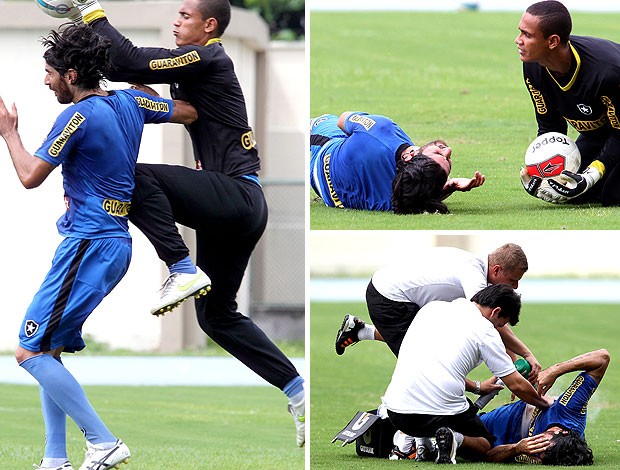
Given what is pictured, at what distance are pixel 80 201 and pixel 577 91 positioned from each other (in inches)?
114

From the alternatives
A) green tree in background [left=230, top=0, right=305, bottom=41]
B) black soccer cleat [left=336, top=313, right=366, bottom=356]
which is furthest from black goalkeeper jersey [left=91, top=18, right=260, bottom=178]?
green tree in background [left=230, top=0, right=305, bottom=41]

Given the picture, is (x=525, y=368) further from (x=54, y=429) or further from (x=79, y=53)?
(x=79, y=53)

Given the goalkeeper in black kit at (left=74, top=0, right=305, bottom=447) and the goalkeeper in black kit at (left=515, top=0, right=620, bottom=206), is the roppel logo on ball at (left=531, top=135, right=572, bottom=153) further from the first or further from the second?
the goalkeeper in black kit at (left=74, top=0, right=305, bottom=447)

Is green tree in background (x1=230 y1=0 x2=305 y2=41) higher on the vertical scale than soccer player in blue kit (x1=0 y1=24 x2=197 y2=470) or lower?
lower

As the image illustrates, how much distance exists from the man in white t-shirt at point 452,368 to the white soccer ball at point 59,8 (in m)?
2.47

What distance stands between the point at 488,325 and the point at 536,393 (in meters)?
0.45

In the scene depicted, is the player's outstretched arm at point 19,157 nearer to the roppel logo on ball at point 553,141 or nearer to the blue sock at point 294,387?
the blue sock at point 294,387

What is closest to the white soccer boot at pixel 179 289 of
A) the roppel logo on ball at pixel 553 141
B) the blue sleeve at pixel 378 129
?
the blue sleeve at pixel 378 129

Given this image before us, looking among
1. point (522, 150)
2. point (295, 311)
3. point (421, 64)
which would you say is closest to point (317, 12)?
point (421, 64)

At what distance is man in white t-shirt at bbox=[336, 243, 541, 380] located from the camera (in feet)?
21.5

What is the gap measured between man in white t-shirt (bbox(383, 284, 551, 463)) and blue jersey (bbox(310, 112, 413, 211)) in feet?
2.85

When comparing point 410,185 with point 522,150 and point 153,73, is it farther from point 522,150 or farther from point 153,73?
point 522,150

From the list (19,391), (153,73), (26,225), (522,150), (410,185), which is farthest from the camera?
(26,225)

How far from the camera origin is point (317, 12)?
1021 inches
